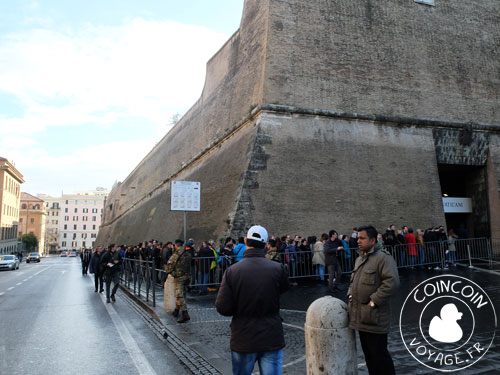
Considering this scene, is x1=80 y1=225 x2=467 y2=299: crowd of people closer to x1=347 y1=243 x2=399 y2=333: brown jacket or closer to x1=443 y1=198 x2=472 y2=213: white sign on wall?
x1=443 y1=198 x2=472 y2=213: white sign on wall

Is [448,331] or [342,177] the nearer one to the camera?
[448,331]

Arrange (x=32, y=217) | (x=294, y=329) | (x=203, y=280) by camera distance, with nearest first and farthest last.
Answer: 1. (x=294, y=329)
2. (x=203, y=280)
3. (x=32, y=217)

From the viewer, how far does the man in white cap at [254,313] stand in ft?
9.99

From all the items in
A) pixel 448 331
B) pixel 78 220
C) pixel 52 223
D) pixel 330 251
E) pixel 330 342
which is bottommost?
pixel 448 331

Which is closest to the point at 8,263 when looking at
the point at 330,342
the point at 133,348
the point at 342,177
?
the point at 342,177

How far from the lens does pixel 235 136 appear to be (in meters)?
18.0

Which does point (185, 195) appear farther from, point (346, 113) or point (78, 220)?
point (78, 220)

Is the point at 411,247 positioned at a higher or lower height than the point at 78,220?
lower

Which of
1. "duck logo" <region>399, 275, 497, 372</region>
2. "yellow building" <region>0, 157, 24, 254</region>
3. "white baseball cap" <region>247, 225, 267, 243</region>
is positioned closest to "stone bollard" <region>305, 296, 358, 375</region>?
"white baseball cap" <region>247, 225, 267, 243</region>

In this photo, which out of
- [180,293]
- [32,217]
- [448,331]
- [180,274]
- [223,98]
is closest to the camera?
[448,331]

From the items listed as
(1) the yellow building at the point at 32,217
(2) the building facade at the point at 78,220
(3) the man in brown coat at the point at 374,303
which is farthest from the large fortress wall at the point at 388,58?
(2) the building facade at the point at 78,220

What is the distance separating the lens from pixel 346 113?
53.9 feet

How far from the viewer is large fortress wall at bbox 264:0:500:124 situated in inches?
644

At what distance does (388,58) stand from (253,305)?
17.4 m
